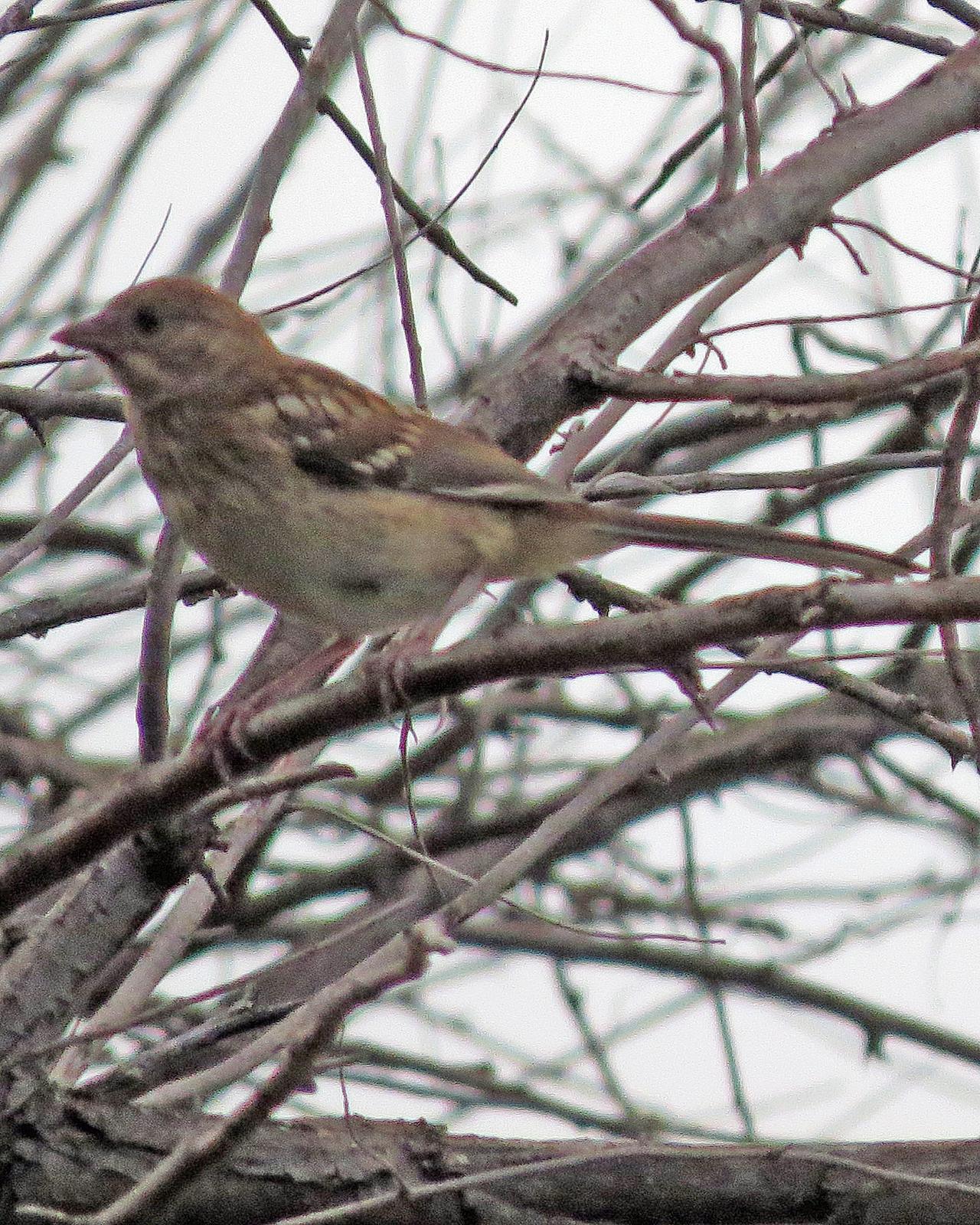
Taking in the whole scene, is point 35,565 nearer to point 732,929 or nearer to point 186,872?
point 732,929

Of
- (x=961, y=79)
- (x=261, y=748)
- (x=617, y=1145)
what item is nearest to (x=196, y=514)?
(x=261, y=748)

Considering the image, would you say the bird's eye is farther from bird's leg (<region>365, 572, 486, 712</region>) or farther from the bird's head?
bird's leg (<region>365, 572, 486, 712</region>)

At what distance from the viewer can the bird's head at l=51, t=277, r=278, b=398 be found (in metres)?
4.20

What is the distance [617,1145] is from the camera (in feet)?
10.4

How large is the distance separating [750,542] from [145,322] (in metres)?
1.82

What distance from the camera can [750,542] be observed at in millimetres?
3316

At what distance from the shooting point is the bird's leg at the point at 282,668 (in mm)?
3631

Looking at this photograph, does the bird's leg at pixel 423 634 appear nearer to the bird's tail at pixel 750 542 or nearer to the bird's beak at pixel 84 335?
the bird's tail at pixel 750 542

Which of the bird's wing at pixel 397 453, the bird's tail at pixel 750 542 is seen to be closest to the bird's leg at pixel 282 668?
the bird's wing at pixel 397 453

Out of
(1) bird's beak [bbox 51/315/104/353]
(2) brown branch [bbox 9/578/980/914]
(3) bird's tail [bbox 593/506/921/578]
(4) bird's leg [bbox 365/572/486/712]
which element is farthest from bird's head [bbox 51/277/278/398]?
(2) brown branch [bbox 9/578/980/914]

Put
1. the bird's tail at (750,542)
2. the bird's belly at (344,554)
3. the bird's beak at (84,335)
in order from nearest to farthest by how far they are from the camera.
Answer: the bird's tail at (750,542) < the bird's belly at (344,554) < the bird's beak at (84,335)

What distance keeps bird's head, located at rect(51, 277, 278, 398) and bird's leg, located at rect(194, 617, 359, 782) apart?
2.13 ft

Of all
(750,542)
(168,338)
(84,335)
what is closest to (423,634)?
(750,542)

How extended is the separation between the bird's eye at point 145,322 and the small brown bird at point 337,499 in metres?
0.08
